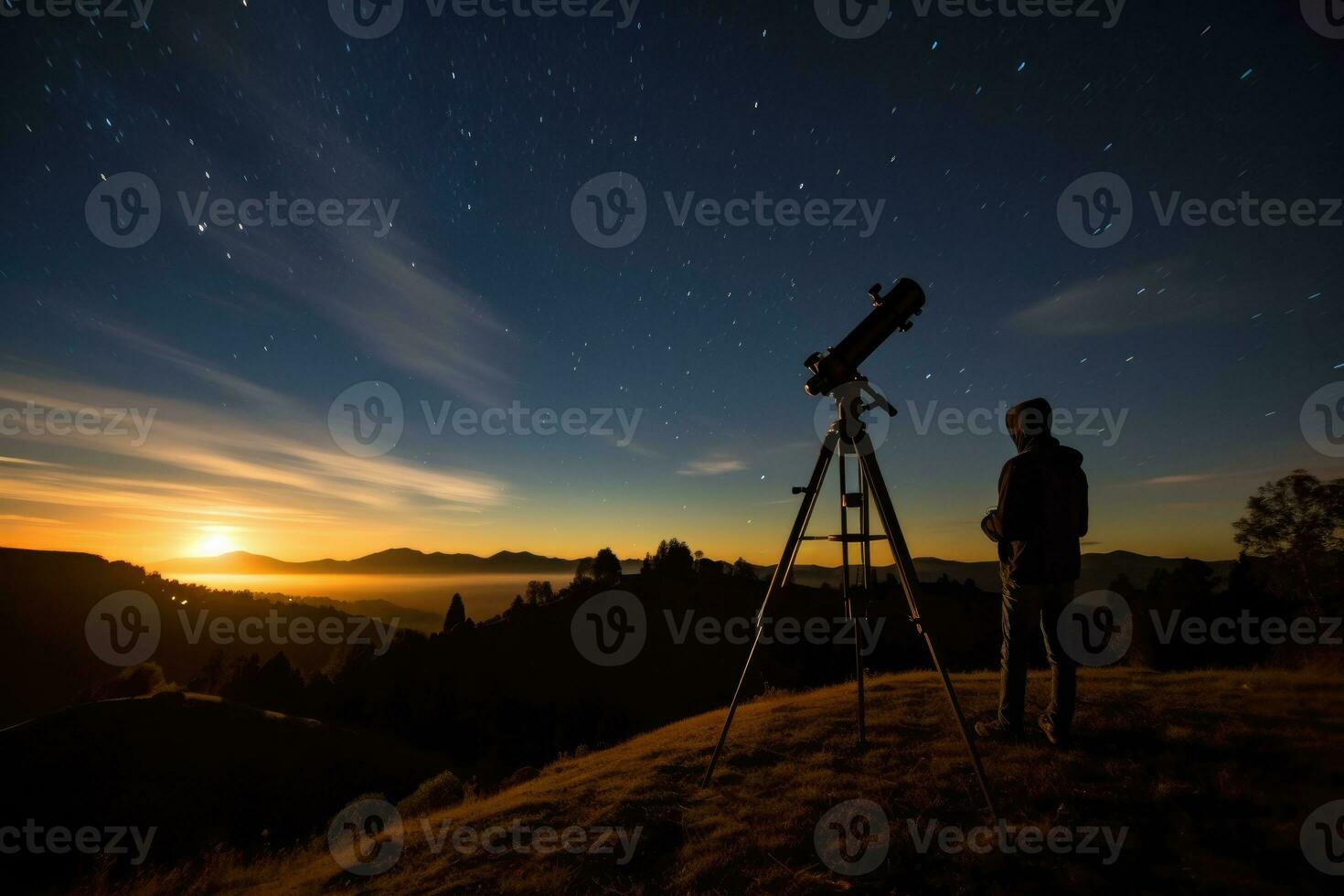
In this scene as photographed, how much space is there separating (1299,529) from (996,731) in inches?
1596

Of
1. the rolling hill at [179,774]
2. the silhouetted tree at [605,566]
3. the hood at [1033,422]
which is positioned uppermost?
the hood at [1033,422]

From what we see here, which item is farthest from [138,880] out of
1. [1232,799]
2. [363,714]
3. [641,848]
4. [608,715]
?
[363,714]

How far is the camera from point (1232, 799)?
3.96 m

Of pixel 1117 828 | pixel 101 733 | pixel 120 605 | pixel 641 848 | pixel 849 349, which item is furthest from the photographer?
pixel 120 605

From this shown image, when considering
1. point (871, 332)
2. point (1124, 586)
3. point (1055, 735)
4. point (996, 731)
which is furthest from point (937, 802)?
point (1124, 586)

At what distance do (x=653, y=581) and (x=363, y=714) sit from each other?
38669 millimetres

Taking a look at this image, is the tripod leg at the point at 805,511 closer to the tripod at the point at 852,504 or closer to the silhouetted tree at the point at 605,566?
the tripod at the point at 852,504

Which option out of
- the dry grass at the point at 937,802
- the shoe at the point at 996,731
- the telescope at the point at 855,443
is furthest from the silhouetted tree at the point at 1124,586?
the telescope at the point at 855,443

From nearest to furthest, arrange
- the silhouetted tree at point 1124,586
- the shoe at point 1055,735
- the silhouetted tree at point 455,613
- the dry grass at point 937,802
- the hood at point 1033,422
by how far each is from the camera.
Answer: the dry grass at point 937,802
the shoe at point 1055,735
the hood at point 1033,422
the silhouetted tree at point 1124,586
the silhouetted tree at point 455,613

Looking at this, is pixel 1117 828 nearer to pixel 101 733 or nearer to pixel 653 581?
pixel 101 733

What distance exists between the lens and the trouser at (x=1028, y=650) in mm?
4957

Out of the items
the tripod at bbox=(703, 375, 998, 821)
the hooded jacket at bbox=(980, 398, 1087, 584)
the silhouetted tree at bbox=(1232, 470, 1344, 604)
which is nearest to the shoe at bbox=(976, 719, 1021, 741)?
the tripod at bbox=(703, 375, 998, 821)

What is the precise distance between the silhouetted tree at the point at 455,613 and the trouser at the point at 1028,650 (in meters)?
79.2

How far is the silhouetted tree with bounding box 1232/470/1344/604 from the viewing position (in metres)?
28.0
